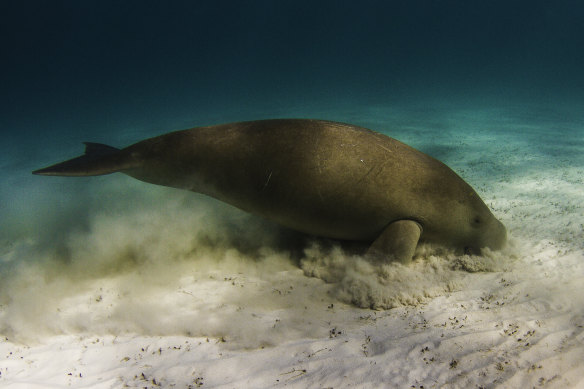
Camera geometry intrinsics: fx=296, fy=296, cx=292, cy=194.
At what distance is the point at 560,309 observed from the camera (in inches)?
104

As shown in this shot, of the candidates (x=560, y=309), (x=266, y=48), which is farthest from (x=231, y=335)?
(x=266, y=48)

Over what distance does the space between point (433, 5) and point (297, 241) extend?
153m

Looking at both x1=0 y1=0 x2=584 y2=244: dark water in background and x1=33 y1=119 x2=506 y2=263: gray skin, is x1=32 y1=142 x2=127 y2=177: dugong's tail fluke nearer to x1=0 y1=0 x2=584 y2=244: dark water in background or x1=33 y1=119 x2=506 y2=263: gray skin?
x1=33 y1=119 x2=506 y2=263: gray skin

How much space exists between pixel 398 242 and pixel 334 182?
109cm

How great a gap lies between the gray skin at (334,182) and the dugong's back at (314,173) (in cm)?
1

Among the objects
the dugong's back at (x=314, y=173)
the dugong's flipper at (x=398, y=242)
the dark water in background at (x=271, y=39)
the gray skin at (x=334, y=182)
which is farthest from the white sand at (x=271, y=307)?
the dark water in background at (x=271, y=39)

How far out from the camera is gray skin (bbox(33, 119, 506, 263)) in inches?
150

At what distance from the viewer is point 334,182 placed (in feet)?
12.5

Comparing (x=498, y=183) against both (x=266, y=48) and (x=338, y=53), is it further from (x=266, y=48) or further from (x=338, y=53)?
(x=266, y=48)

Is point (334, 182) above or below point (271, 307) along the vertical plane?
above

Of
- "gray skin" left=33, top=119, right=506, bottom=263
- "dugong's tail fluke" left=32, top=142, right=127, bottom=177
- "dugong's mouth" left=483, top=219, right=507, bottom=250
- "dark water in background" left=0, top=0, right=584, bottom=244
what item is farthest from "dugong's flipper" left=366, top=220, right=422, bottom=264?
"dark water in background" left=0, top=0, right=584, bottom=244

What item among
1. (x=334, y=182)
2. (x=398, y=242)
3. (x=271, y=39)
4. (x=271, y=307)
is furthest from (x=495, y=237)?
(x=271, y=39)

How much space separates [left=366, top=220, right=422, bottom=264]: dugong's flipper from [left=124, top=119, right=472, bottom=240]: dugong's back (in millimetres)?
123

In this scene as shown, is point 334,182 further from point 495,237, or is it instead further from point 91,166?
point 91,166
